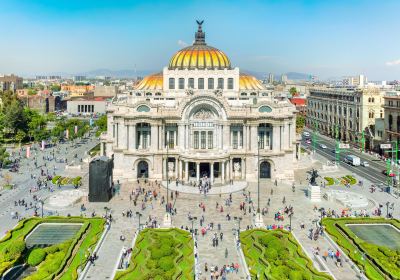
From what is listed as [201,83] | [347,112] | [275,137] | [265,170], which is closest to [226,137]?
[275,137]

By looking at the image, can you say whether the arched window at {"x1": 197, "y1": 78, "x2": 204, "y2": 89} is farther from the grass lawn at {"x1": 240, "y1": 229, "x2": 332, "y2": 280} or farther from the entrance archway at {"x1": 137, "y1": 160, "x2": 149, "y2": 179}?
the grass lawn at {"x1": 240, "y1": 229, "x2": 332, "y2": 280}

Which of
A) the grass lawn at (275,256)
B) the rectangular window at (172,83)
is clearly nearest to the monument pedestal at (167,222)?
the grass lawn at (275,256)

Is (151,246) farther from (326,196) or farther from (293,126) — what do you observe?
(293,126)

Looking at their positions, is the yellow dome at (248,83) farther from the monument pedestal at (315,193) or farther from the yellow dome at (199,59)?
the monument pedestal at (315,193)

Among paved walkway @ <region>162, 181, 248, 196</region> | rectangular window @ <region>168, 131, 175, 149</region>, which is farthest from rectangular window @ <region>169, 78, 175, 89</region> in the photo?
paved walkway @ <region>162, 181, 248, 196</region>

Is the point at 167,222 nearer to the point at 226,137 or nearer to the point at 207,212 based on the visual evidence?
the point at 207,212

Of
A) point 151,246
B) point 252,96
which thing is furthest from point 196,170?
point 151,246
